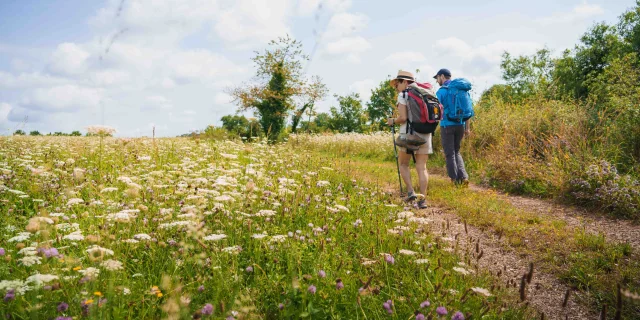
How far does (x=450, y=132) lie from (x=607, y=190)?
286 cm

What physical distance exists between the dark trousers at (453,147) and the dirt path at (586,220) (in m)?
1.04

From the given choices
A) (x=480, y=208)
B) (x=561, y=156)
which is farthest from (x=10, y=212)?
(x=561, y=156)

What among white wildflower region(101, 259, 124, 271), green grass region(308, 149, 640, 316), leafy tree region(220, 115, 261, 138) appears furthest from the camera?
leafy tree region(220, 115, 261, 138)

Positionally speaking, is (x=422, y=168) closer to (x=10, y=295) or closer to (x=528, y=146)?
(x=528, y=146)

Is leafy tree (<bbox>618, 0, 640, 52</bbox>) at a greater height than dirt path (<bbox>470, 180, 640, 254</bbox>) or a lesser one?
greater

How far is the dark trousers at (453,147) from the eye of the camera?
25.0 ft

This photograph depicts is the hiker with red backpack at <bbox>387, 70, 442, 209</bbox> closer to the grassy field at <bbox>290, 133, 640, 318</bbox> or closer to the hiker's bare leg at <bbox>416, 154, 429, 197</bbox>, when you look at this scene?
the hiker's bare leg at <bbox>416, 154, 429, 197</bbox>

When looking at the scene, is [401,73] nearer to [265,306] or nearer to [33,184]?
[265,306]

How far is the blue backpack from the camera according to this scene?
7.46m

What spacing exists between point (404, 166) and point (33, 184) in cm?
580

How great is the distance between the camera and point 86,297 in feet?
7.78

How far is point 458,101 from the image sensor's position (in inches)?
294

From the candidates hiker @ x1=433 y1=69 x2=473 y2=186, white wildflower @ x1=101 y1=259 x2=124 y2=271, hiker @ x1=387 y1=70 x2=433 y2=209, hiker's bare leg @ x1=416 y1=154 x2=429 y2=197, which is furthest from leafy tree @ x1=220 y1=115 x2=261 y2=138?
white wildflower @ x1=101 y1=259 x2=124 y2=271

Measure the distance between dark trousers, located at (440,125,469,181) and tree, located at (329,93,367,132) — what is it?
206 feet
